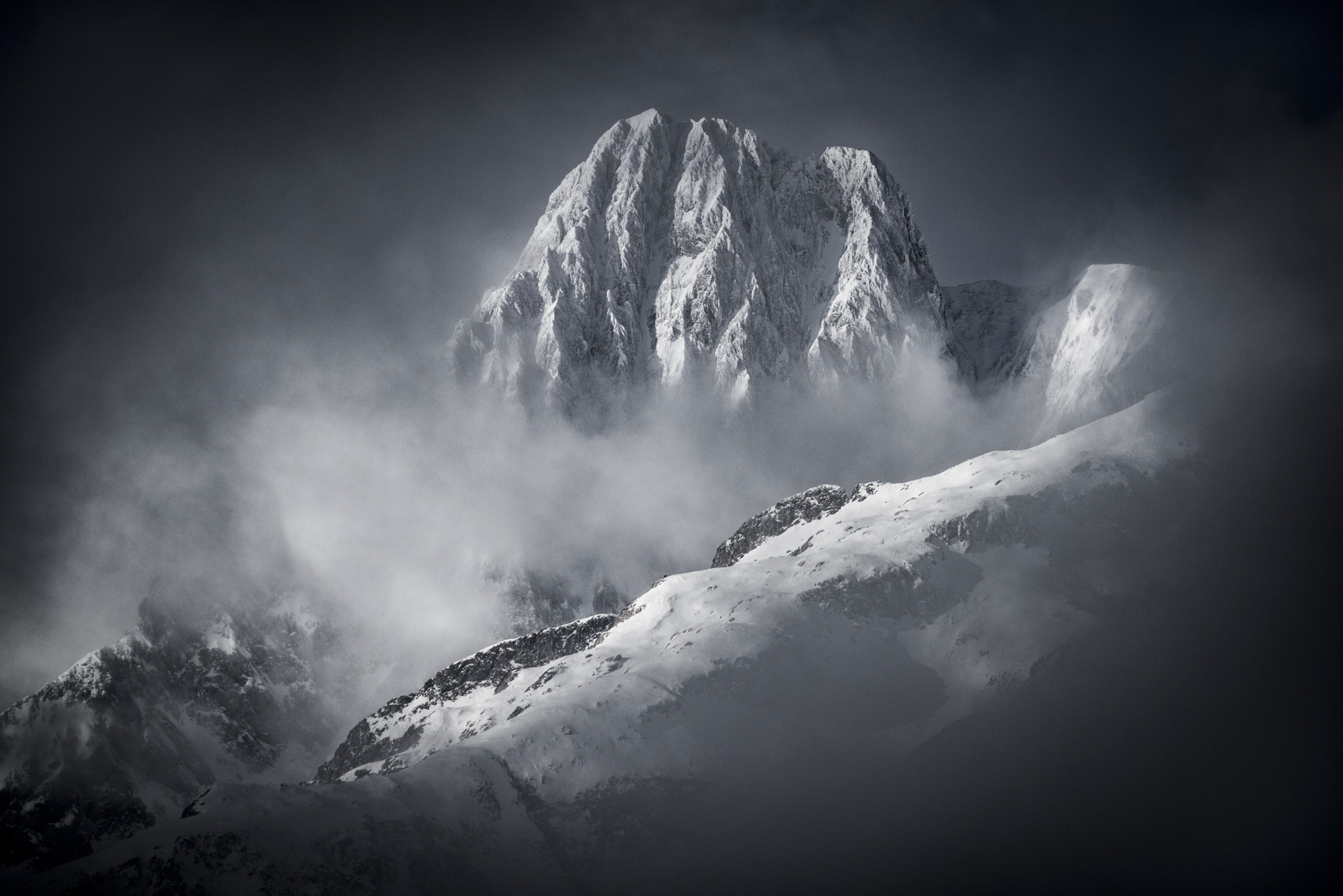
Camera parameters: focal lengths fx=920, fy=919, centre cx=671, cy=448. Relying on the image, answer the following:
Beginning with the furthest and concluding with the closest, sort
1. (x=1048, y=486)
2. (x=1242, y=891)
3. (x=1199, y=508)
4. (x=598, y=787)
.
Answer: (x=1048, y=486)
(x=1199, y=508)
(x=598, y=787)
(x=1242, y=891)

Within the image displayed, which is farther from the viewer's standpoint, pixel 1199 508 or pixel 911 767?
pixel 1199 508

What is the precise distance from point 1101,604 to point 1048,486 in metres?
Result: 37.0

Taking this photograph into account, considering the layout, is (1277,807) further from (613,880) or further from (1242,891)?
(613,880)

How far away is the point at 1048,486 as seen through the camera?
646 feet

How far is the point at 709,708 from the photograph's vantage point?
162 m

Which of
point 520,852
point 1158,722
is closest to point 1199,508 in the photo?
point 1158,722

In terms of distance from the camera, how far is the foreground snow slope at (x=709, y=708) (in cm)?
12862

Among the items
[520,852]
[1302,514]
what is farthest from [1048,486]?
[520,852]

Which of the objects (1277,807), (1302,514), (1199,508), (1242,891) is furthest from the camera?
(1199,508)

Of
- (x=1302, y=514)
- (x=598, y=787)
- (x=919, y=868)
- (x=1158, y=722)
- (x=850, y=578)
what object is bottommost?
Answer: (x=919, y=868)

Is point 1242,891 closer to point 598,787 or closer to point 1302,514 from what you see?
point 1302,514

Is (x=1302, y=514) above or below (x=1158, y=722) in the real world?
above

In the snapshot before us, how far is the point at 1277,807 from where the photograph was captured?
129 meters

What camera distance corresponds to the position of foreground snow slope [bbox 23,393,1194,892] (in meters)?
129
